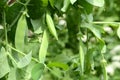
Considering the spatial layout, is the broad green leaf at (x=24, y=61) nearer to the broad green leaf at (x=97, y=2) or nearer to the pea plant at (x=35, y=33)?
the pea plant at (x=35, y=33)

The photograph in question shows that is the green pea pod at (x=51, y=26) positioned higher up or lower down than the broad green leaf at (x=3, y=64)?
higher up

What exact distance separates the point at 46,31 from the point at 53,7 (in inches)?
1.8

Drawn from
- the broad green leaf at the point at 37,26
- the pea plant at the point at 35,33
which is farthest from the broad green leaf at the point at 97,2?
the broad green leaf at the point at 37,26

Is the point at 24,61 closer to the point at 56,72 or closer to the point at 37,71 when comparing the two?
the point at 37,71

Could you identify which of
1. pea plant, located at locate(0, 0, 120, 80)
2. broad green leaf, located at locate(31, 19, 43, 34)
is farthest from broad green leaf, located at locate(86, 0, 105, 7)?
broad green leaf, located at locate(31, 19, 43, 34)

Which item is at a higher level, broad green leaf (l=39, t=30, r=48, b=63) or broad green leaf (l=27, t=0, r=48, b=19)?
broad green leaf (l=27, t=0, r=48, b=19)

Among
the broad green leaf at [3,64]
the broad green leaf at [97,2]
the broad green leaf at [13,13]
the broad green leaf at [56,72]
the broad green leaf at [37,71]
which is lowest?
the broad green leaf at [56,72]

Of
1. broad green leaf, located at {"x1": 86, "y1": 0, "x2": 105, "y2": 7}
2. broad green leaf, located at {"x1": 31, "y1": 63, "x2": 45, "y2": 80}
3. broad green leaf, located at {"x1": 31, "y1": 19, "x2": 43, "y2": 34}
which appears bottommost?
broad green leaf, located at {"x1": 31, "y1": 63, "x2": 45, "y2": 80}

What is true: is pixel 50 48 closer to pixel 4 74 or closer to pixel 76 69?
pixel 76 69

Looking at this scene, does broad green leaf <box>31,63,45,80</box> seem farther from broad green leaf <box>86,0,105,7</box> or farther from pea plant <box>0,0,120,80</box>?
broad green leaf <box>86,0,105,7</box>

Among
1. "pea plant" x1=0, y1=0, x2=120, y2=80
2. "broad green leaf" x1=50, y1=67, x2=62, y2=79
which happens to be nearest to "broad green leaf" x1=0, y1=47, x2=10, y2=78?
"pea plant" x1=0, y1=0, x2=120, y2=80

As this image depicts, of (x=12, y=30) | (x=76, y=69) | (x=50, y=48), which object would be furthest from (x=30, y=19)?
(x=50, y=48)

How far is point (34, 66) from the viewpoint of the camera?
71 cm

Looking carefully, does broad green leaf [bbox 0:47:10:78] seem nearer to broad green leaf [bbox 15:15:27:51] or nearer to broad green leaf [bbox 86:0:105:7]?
broad green leaf [bbox 15:15:27:51]
